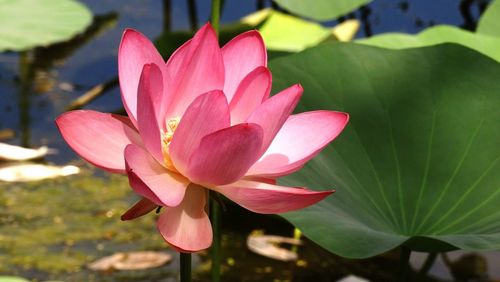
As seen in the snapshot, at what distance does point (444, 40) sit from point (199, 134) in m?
0.90

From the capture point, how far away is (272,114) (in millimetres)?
515

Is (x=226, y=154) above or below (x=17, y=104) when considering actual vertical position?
above

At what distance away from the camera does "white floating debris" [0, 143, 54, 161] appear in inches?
72.6

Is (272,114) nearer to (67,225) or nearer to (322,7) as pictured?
(322,7)

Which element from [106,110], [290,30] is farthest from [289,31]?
[106,110]

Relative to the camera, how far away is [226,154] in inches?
19.2

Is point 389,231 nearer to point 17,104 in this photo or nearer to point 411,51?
point 411,51

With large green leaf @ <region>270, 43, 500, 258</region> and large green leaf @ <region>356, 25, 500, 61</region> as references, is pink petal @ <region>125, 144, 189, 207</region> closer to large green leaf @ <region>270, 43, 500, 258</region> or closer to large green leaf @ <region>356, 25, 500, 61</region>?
large green leaf @ <region>270, 43, 500, 258</region>

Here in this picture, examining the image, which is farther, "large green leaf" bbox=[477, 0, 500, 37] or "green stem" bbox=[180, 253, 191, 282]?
"large green leaf" bbox=[477, 0, 500, 37]

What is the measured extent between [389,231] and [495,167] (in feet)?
0.49

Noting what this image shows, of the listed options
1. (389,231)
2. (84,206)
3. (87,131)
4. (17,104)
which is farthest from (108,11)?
(87,131)

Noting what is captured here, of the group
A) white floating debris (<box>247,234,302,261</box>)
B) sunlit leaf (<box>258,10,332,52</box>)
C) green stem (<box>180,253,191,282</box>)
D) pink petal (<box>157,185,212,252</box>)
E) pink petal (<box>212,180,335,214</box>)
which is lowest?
white floating debris (<box>247,234,302,261</box>)

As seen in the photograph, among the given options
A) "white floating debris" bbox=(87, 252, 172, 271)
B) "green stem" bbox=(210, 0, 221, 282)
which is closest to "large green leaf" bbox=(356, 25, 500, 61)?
"green stem" bbox=(210, 0, 221, 282)

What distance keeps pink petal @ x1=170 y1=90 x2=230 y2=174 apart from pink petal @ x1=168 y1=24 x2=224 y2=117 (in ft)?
0.15
